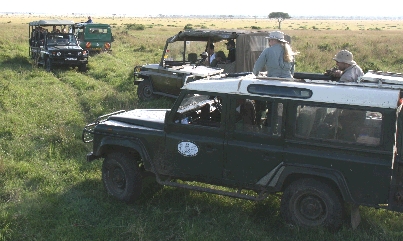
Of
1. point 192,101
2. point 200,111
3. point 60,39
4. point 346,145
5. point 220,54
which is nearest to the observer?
point 346,145

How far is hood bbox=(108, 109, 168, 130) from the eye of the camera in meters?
5.89

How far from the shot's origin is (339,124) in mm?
4906

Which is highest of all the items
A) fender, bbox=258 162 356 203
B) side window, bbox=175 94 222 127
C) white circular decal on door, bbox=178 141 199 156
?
side window, bbox=175 94 222 127

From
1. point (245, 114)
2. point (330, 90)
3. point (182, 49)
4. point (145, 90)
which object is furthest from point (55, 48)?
point (330, 90)

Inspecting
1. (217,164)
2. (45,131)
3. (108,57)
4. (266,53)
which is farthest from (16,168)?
(108,57)

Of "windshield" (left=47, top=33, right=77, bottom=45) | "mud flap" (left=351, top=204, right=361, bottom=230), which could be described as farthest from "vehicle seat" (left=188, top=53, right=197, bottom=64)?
"windshield" (left=47, top=33, right=77, bottom=45)

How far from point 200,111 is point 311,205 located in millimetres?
1773

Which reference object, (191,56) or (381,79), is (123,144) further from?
(191,56)

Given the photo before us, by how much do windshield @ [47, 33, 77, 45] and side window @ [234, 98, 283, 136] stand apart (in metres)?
14.7

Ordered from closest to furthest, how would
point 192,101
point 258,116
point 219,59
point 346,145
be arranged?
point 346,145 → point 258,116 → point 192,101 → point 219,59

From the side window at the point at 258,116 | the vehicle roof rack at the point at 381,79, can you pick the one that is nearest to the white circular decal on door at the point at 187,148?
the side window at the point at 258,116

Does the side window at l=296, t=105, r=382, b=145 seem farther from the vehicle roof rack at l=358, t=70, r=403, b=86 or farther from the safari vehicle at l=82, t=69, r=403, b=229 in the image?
the vehicle roof rack at l=358, t=70, r=403, b=86

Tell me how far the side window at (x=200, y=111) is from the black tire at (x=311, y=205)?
1.18 m

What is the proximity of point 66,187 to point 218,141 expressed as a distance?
264cm
